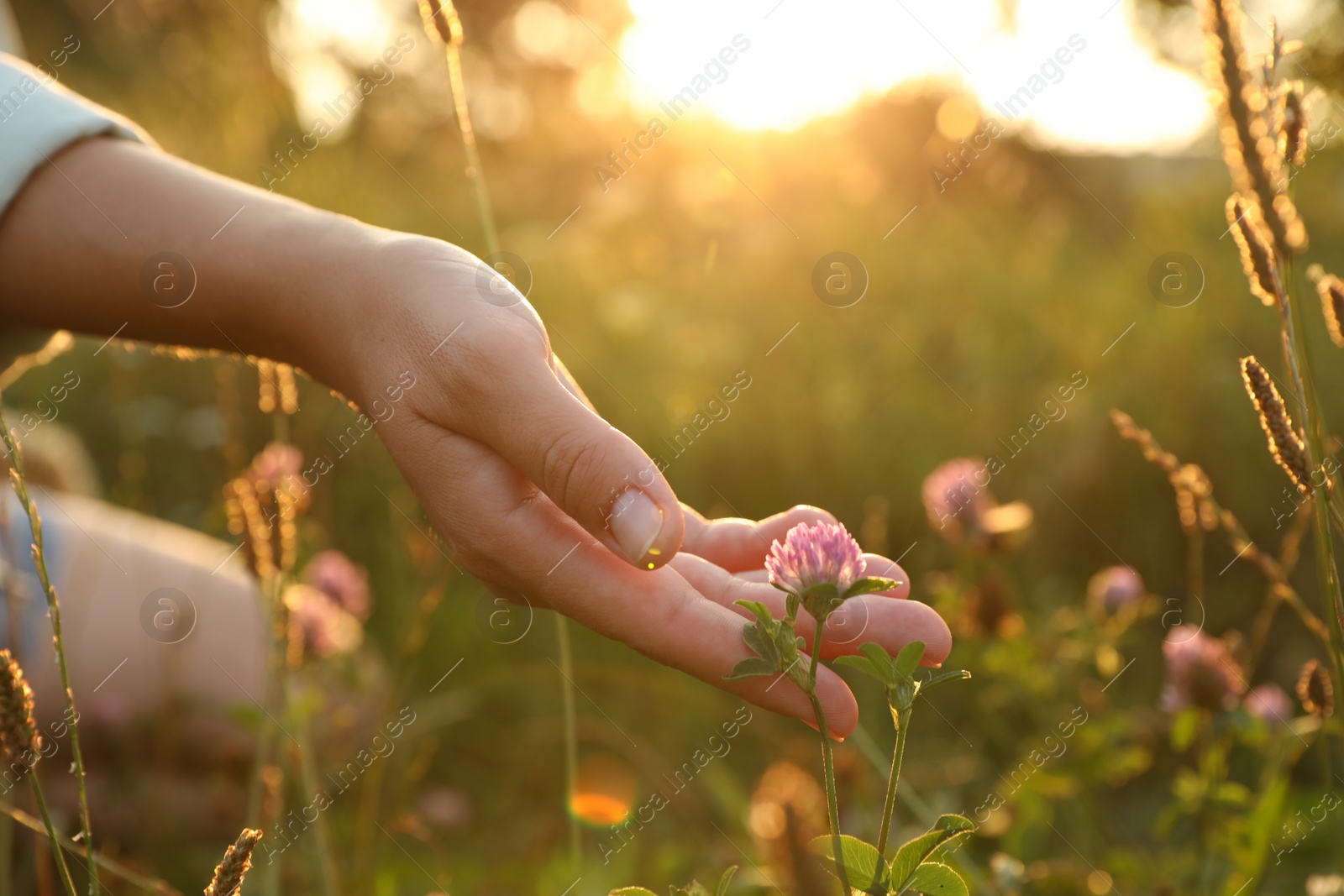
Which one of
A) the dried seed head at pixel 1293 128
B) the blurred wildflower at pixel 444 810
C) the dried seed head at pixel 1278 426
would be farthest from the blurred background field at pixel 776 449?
the dried seed head at pixel 1293 128

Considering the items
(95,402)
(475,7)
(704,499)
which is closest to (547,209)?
(95,402)

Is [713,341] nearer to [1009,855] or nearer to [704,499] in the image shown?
[704,499]

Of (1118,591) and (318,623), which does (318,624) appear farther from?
(1118,591)

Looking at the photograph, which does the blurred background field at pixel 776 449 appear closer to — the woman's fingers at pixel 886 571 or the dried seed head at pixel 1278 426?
the woman's fingers at pixel 886 571

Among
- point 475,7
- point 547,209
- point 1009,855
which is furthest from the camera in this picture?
point 475,7

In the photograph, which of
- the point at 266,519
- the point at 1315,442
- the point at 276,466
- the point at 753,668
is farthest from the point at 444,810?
the point at 1315,442

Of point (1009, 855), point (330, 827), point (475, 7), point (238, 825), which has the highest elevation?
point (1009, 855)
